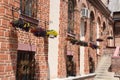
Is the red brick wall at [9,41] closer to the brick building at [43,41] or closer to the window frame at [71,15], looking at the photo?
the brick building at [43,41]

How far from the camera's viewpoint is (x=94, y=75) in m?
17.6

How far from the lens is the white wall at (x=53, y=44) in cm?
1126

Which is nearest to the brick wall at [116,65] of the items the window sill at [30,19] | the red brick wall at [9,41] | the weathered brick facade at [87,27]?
the weathered brick facade at [87,27]

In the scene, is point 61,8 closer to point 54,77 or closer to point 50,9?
point 50,9

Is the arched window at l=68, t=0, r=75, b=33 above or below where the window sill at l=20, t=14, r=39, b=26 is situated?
above

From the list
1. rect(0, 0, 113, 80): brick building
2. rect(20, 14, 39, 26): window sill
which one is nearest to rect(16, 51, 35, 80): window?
rect(0, 0, 113, 80): brick building

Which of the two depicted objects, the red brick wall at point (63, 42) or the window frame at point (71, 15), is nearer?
the red brick wall at point (63, 42)

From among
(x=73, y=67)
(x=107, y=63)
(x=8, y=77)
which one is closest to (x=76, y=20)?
(x=73, y=67)

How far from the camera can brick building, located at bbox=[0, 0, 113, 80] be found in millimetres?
8094

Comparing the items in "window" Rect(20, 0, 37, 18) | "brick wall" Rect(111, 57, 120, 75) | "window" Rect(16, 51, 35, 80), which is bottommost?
"brick wall" Rect(111, 57, 120, 75)

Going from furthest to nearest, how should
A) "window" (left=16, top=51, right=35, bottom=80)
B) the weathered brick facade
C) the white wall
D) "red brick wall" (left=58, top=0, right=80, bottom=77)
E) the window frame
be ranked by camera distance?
the window frame < the weathered brick facade < "red brick wall" (left=58, top=0, right=80, bottom=77) < the white wall < "window" (left=16, top=51, right=35, bottom=80)

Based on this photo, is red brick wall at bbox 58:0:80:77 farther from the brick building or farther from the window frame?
the window frame

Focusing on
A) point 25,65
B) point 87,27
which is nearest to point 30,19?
point 25,65

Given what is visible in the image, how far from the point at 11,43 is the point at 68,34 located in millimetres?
5565
